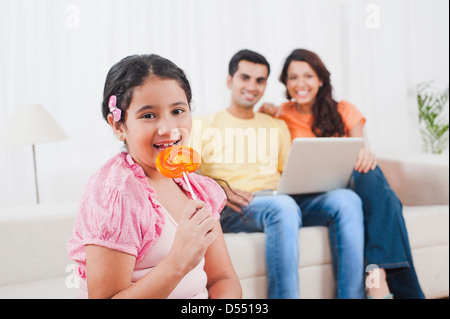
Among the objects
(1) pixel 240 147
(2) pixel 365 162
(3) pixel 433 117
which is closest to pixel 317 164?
(2) pixel 365 162

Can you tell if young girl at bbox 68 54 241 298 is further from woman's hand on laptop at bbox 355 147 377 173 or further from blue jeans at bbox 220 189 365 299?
woman's hand on laptop at bbox 355 147 377 173

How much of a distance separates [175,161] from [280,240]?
62 centimetres

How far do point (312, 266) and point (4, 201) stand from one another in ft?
2.27

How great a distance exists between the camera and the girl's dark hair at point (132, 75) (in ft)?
1.37

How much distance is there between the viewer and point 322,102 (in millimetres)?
1226

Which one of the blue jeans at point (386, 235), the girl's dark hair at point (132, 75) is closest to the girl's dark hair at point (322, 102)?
the blue jeans at point (386, 235)

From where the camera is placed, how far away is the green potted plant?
198cm

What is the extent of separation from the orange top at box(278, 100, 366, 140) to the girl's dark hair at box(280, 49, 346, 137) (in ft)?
0.08

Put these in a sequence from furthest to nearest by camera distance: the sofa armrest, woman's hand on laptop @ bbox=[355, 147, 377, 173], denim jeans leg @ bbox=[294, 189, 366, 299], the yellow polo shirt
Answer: the sofa armrest → woman's hand on laptop @ bbox=[355, 147, 377, 173] → denim jeans leg @ bbox=[294, 189, 366, 299] → the yellow polo shirt

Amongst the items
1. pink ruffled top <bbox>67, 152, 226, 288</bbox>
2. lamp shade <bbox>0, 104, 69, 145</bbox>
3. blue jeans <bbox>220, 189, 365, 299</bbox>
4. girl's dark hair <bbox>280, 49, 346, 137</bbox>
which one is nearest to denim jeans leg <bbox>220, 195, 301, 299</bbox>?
blue jeans <bbox>220, 189, 365, 299</bbox>

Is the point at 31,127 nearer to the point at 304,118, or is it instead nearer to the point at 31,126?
the point at 31,126

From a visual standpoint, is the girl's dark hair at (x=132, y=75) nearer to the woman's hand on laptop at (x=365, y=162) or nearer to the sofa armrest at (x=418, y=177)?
the woman's hand on laptop at (x=365, y=162)
